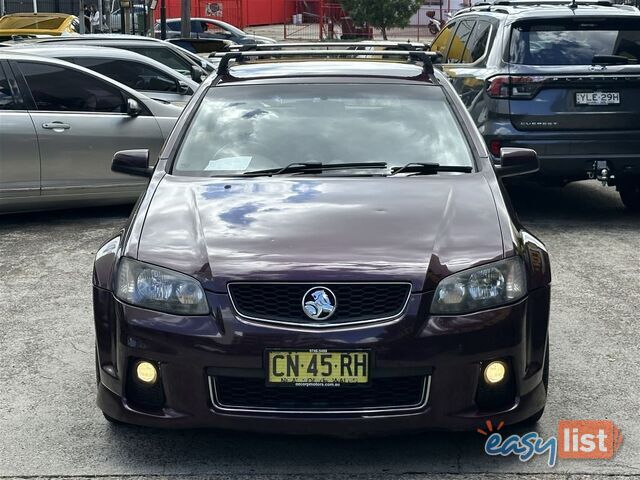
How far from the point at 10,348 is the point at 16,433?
130cm

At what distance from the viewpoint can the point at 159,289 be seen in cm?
441

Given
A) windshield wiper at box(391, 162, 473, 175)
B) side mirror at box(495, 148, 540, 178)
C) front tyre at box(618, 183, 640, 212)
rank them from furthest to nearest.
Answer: front tyre at box(618, 183, 640, 212), side mirror at box(495, 148, 540, 178), windshield wiper at box(391, 162, 473, 175)

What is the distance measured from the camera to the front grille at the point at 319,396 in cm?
427

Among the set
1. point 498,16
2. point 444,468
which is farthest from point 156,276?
point 498,16

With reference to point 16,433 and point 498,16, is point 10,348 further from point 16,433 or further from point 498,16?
point 498,16

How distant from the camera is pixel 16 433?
4.88 meters

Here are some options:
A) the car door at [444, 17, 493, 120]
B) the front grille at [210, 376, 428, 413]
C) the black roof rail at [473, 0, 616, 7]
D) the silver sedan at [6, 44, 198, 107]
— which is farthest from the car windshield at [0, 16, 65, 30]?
the front grille at [210, 376, 428, 413]

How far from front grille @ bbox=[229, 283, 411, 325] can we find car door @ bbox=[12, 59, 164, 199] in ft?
18.4

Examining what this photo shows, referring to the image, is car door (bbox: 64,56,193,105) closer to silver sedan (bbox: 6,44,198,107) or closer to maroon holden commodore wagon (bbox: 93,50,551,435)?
silver sedan (bbox: 6,44,198,107)

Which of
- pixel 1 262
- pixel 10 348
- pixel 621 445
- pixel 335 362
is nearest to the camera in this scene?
pixel 335 362

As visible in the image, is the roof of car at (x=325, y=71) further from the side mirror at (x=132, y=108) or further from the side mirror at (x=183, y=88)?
the side mirror at (x=183, y=88)

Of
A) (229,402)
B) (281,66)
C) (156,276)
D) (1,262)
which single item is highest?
(281,66)

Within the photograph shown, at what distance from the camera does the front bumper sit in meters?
4.20

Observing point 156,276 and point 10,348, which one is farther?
point 10,348
